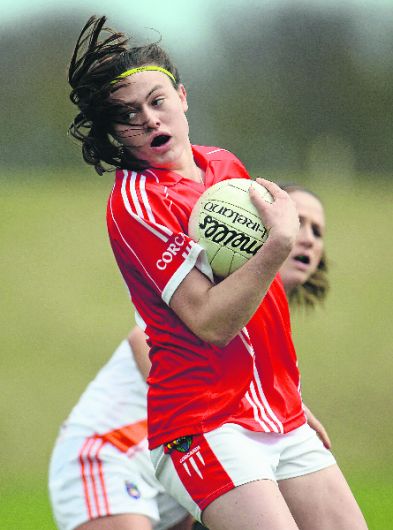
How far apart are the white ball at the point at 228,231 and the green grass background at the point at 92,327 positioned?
4653mm

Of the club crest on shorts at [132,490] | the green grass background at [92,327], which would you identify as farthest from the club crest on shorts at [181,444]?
the green grass background at [92,327]

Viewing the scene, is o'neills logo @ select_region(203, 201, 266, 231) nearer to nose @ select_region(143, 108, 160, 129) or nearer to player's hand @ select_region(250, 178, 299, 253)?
player's hand @ select_region(250, 178, 299, 253)

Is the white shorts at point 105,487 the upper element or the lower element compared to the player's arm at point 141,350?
lower

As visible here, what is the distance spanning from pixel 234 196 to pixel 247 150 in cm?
2752

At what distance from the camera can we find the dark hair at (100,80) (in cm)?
434

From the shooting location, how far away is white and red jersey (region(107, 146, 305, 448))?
13.5 feet

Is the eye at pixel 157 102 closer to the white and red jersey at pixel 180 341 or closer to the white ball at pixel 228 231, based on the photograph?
the white and red jersey at pixel 180 341

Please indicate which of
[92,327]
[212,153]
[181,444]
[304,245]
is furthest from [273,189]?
[92,327]

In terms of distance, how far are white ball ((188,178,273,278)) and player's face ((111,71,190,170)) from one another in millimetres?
328

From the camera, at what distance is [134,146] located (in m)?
4.34

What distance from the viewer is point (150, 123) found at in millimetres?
4277

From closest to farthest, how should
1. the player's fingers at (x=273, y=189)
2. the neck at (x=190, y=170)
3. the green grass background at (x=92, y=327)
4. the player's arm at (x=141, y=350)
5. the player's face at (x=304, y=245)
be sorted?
1. the player's fingers at (x=273, y=189)
2. the neck at (x=190, y=170)
3. the player's arm at (x=141, y=350)
4. the player's face at (x=304, y=245)
5. the green grass background at (x=92, y=327)

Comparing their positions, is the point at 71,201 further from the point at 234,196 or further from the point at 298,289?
the point at 234,196

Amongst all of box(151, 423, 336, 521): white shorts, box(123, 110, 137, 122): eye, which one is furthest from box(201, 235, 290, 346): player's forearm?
box(123, 110, 137, 122): eye
